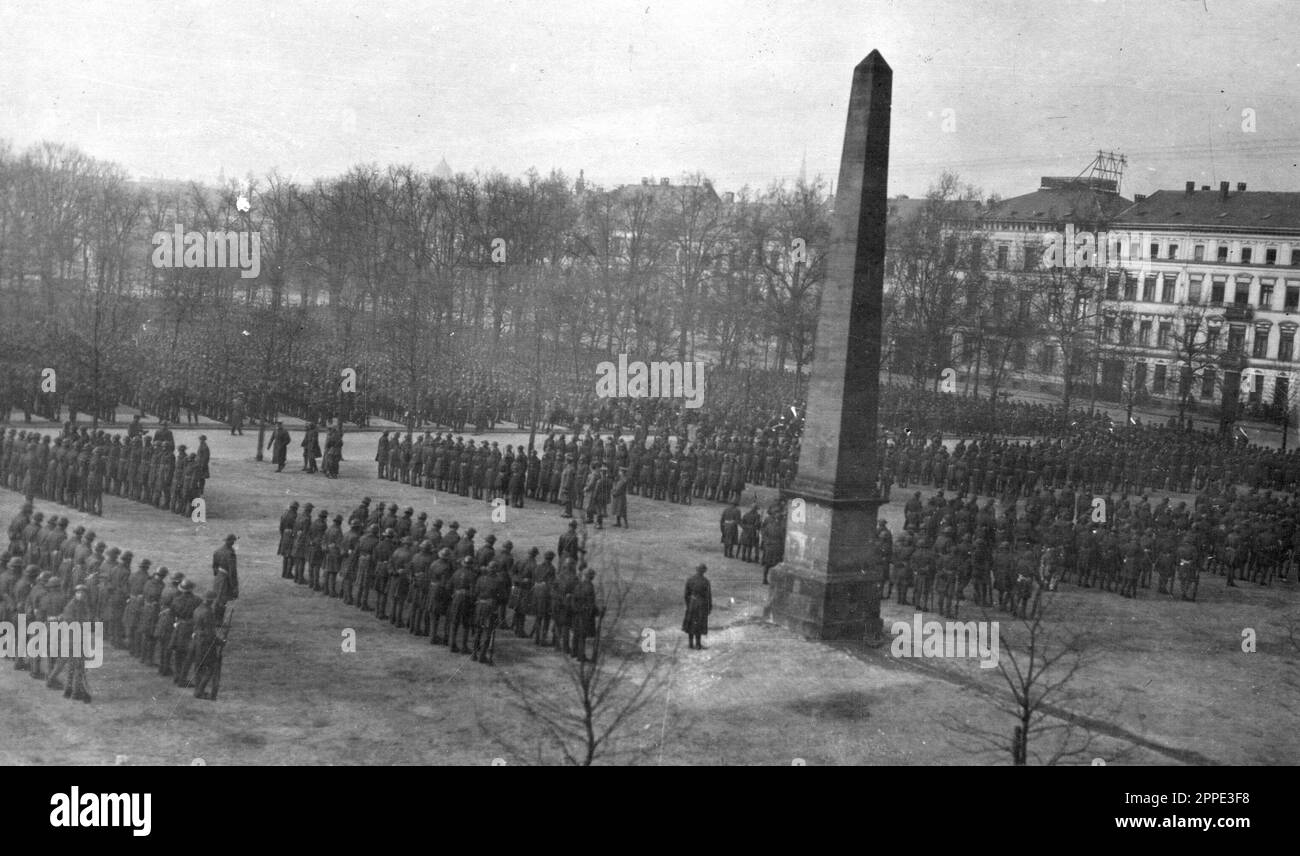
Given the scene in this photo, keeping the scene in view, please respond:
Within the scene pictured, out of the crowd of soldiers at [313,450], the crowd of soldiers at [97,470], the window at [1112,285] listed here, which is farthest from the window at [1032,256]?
the crowd of soldiers at [97,470]

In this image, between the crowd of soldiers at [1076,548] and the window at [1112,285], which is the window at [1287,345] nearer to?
the window at [1112,285]

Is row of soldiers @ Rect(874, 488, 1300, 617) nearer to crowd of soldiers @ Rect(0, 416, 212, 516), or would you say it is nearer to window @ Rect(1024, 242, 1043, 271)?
crowd of soldiers @ Rect(0, 416, 212, 516)

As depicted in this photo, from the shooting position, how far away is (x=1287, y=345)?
38.1 m

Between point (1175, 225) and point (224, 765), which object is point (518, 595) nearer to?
point (224, 765)

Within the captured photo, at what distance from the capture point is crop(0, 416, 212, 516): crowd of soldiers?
20266mm

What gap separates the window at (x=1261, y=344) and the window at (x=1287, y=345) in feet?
1.77

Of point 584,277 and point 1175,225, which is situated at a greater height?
point 1175,225

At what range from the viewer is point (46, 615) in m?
12.1

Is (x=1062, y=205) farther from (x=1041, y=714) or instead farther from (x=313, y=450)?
(x=1041, y=714)

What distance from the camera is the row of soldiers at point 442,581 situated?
1405 cm

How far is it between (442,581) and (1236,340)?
108 ft
